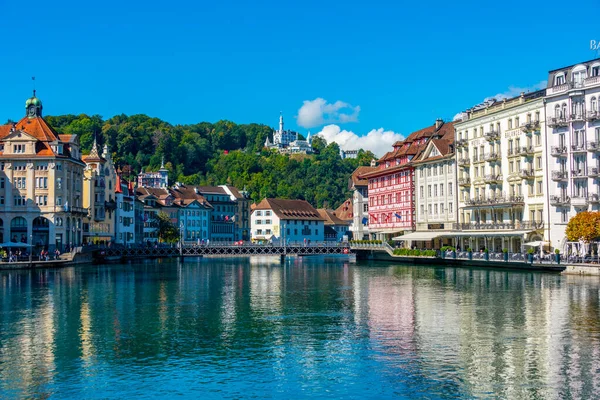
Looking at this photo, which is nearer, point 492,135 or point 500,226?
point 500,226

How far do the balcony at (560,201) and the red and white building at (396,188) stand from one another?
101ft

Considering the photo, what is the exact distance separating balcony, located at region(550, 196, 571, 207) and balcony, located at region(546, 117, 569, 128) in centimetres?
758

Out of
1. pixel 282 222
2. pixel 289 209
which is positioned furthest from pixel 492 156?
pixel 289 209

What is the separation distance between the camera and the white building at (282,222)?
169250mm

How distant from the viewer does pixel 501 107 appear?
9144cm

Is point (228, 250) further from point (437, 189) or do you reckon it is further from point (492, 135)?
point (492, 135)

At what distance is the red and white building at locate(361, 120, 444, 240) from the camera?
4395 inches

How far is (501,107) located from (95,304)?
193 feet

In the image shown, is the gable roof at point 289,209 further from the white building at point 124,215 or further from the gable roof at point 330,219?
the white building at point 124,215

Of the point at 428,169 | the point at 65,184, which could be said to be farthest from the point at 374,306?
the point at 65,184

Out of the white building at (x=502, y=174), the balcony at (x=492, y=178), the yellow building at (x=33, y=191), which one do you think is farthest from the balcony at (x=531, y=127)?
the yellow building at (x=33, y=191)

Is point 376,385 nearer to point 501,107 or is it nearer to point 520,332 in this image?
point 520,332

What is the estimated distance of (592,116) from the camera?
76312 millimetres

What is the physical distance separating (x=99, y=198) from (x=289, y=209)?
6082 cm
